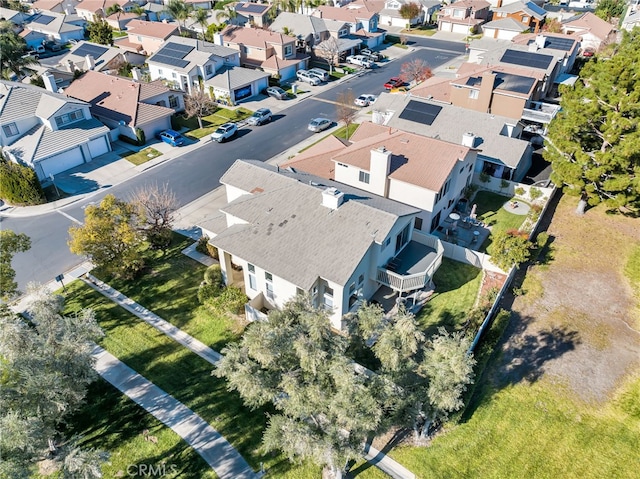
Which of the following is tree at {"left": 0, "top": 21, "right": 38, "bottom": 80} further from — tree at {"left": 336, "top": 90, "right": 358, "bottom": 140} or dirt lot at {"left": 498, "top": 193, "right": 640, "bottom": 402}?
dirt lot at {"left": 498, "top": 193, "right": 640, "bottom": 402}

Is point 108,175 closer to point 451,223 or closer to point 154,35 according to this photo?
point 451,223

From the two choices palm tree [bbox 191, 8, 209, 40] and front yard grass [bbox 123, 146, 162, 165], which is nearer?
front yard grass [bbox 123, 146, 162, 165]

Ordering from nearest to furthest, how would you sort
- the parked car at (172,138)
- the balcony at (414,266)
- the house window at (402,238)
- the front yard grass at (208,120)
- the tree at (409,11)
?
the balcony at (414,266) < the house window at (402,238) < the parked car at (172,138) < the front yard grass at (208,120) < the tree at (409,11)

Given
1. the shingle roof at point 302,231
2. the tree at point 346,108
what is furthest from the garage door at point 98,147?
the tree at point 346,108

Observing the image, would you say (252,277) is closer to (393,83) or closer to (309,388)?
(309,388)

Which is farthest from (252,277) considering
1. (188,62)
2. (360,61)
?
(360,61)

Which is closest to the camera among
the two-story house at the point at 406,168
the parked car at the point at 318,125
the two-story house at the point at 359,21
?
the two-story house at the point at 406,168

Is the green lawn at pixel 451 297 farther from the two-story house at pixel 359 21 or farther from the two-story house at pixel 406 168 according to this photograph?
the two-story house at pixel 359 21

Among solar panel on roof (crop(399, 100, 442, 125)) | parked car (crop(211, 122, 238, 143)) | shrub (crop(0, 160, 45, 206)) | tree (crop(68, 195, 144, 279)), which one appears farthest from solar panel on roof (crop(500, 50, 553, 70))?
shrub (crop(0, 160, 45, 206))
